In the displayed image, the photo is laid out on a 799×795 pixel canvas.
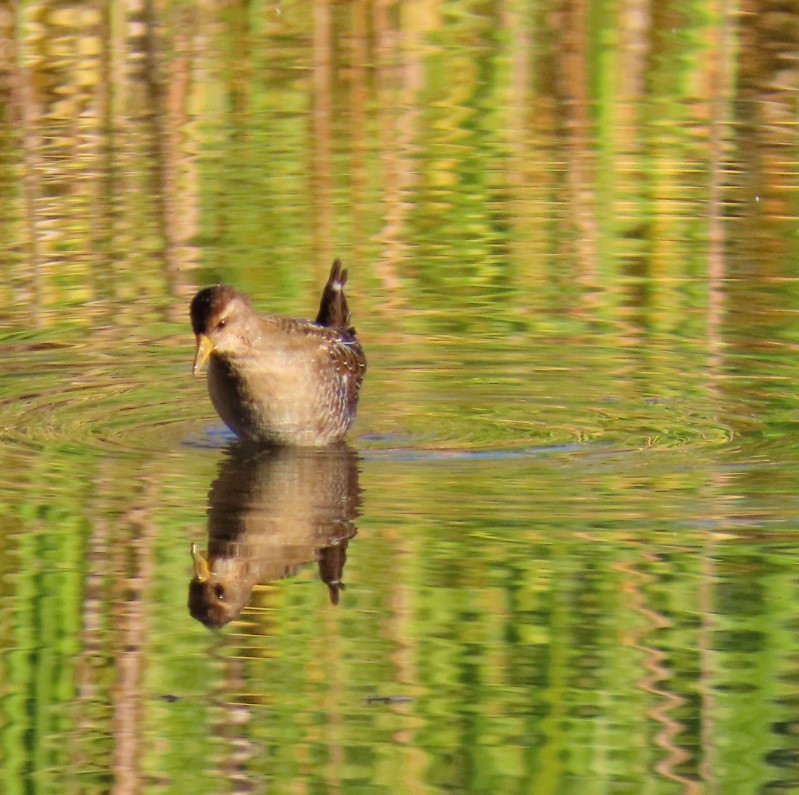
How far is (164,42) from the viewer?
53.4 feet

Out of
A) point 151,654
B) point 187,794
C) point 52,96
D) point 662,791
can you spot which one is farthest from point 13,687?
point 52,96

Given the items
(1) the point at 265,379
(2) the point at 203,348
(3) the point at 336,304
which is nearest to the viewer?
(2) the point at 203,348

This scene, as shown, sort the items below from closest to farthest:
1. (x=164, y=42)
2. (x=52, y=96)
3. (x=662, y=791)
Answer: (x=662, y=791) < (x=52, y=96) < (x=164, y=42)

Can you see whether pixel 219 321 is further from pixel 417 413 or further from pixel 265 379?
pixel 417 413

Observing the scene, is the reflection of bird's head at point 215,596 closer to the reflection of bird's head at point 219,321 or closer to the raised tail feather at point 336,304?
the reflection of bird's head at point 219,321

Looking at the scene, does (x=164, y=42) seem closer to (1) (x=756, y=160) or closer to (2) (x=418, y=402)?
(1) (x=756, y=160)

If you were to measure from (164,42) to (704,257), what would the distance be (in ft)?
20.5

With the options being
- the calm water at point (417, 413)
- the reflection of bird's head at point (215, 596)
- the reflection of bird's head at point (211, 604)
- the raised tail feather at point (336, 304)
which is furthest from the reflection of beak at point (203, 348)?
the reflection of bird's head at point (211, 604)

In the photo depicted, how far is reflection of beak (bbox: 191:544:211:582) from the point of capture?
6.88m

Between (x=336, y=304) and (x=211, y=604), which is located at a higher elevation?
(x=336, y=304)

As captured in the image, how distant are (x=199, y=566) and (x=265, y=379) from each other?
1677 millimetres

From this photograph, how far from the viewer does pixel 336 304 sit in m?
9.56

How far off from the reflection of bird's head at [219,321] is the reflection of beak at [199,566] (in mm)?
1220

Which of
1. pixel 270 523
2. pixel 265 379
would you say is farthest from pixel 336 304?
pixel 270 523
